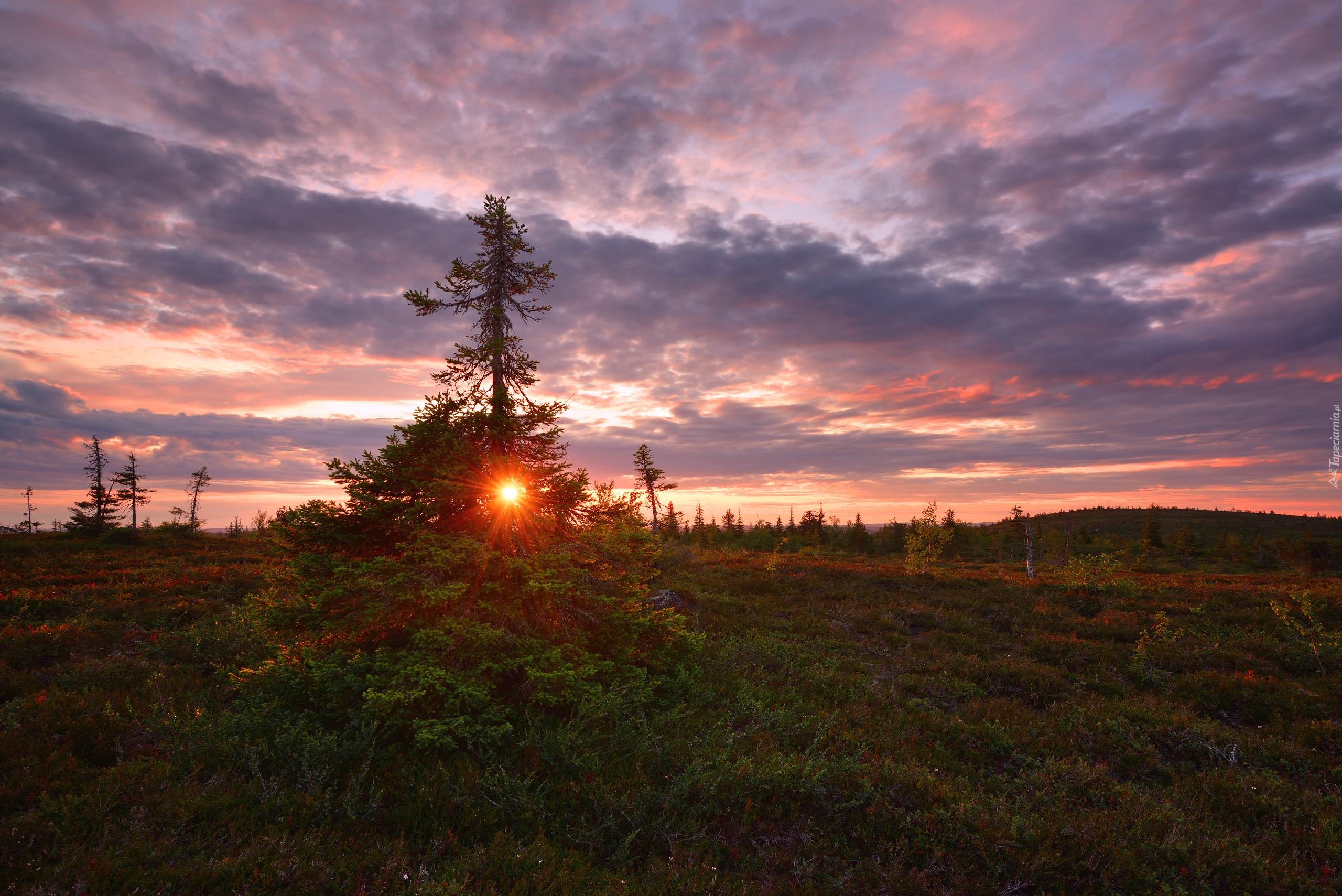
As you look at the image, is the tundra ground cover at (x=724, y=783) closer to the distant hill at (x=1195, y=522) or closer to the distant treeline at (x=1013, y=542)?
the distant treeline at (x=1013, y=542)

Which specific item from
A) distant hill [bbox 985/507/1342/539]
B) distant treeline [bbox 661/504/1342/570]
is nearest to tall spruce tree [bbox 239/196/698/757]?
distant treeline [bbox 661/504/1342/570]

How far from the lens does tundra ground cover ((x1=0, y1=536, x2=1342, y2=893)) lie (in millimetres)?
6027

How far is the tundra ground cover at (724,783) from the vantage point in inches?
237

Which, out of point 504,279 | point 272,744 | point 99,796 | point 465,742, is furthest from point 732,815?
point 504,279

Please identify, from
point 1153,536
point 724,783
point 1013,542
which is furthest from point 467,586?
point 1153,536

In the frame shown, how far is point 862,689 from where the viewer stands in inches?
533

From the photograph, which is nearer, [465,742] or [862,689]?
[465,742]

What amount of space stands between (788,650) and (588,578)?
858 centimetres

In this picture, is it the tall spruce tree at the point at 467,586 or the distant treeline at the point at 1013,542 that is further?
the distant treeline at the point at 1013,542

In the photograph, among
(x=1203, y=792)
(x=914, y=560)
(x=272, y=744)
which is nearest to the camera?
(x=272, y=744)

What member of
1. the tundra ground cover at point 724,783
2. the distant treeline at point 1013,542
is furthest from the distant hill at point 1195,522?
the tundra ground cover at point 724,783

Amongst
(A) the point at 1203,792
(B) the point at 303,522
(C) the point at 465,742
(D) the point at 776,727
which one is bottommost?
(A) the point at 1203,792

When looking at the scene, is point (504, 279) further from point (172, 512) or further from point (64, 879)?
point (172, 512)

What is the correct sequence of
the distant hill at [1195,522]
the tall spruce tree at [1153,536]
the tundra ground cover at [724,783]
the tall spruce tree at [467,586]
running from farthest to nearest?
the distant hill at [1195,522] < the tall spruce tree at [1153,536] < the tall spruce tree at [467,586] < the tundra ground cover at [724,783]
